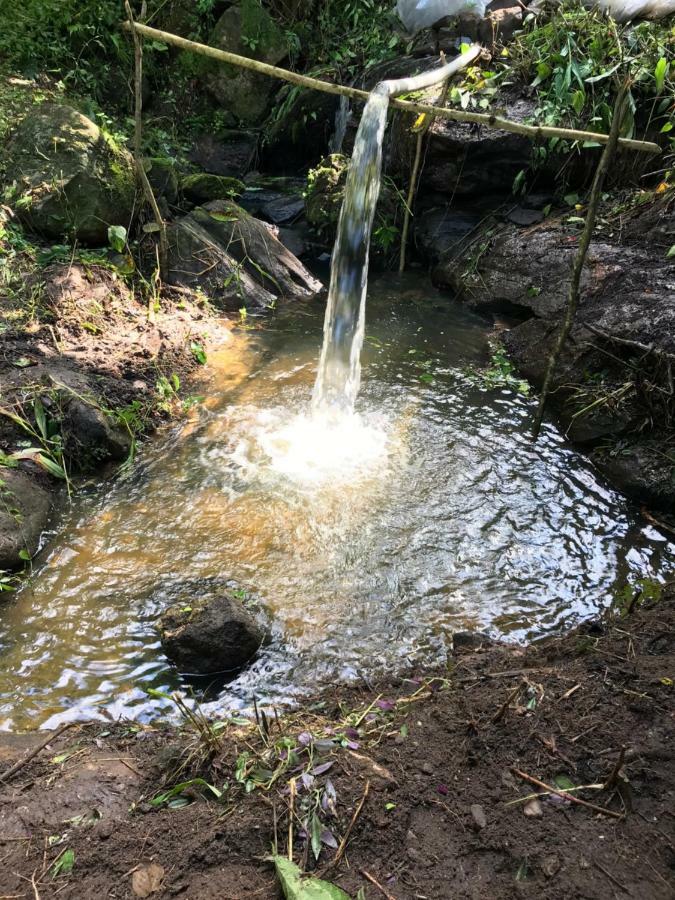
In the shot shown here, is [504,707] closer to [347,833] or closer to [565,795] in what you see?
[565,795]

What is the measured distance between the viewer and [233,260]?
780cm

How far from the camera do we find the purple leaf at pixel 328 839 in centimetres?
217

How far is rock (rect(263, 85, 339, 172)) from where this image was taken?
400 inches

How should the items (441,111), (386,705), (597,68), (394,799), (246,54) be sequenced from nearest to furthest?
1. (394,799)
2. (386,705)
3. (441,111)
4. (597,68)
5. (246,54)

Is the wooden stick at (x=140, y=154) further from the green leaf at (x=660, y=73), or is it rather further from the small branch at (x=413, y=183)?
the green leaf at (x=660, y=73)

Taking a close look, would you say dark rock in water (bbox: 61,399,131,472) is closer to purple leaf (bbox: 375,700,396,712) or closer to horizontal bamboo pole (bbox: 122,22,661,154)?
purple leaf (bbox: 375,700,396,712)

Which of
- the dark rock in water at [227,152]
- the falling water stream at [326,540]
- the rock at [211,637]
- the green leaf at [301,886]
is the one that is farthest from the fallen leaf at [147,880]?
the dark rock in water at [227,152]

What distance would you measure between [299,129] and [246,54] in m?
1.70

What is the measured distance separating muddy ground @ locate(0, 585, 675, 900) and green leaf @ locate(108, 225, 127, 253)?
514 cm

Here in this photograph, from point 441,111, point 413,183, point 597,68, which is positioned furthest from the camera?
point 413,183

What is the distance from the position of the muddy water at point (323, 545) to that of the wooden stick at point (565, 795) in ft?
3.67

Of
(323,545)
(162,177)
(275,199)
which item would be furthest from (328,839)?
(275,199)

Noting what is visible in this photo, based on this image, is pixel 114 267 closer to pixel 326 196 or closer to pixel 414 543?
pixel 326 196

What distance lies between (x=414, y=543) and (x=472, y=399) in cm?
228
